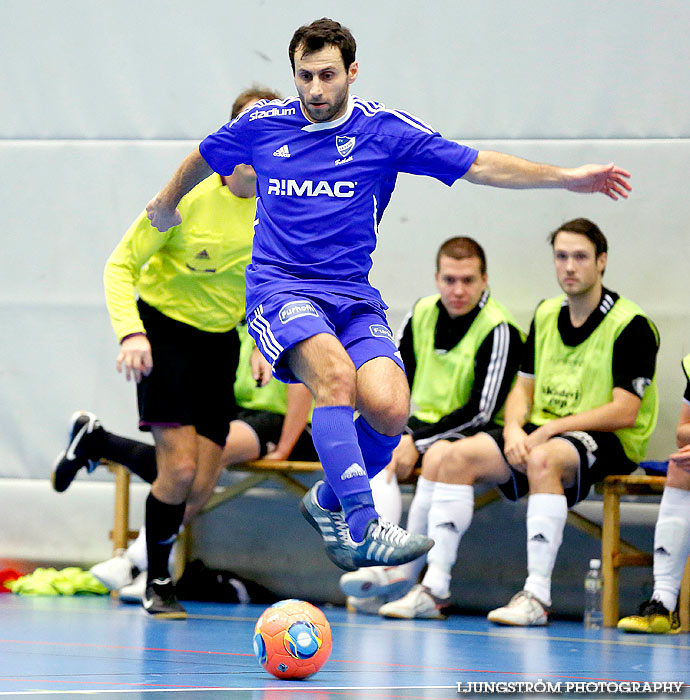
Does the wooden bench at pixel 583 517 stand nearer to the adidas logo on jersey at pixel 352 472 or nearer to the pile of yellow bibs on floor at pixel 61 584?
the pile of yellow bibs on floor at pixel 61 584

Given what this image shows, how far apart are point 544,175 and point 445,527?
8.00 ft

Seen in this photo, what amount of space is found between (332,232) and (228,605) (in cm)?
312

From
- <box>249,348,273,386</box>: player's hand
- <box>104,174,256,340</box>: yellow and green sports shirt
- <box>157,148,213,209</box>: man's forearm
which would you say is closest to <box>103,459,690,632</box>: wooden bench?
<box>249,348,273,386</box>: player's hand

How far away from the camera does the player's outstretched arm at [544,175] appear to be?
432cm

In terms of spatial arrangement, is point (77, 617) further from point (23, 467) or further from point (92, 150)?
point (92, 150)

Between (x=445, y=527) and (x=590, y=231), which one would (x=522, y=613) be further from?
(x=590, y=231)

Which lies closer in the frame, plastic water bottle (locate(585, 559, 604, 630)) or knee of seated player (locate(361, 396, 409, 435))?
knee of seated player (locate(361, 396, 409, 435))

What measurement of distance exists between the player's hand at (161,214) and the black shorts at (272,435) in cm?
211

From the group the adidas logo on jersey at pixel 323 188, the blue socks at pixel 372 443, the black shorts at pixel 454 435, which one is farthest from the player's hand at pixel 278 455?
the adidas logo on jersey at pixel 323 188

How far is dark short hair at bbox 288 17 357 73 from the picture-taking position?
4.31m

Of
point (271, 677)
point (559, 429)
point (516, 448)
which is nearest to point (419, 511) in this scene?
point (516, 448)

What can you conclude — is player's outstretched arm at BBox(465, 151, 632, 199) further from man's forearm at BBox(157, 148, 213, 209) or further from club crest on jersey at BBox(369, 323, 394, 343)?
man's forearm at BBox(157, 148, 213, 209)

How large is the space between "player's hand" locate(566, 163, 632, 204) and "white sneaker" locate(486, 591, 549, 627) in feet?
7.98

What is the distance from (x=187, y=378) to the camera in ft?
18.7
